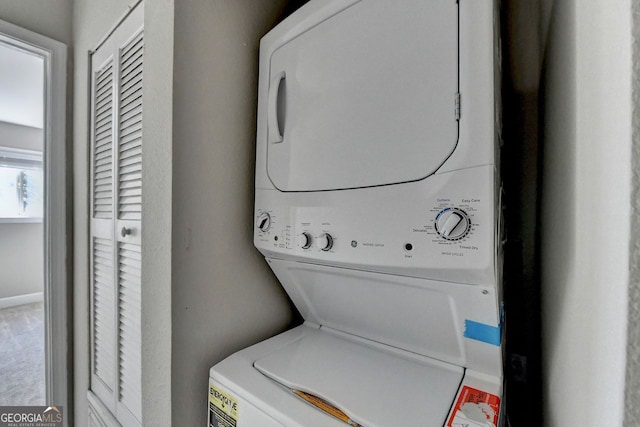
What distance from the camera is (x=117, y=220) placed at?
1.56 meters

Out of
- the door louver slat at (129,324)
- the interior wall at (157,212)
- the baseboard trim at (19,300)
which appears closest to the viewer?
the interior wall at (157,212)

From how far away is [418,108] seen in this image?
0.74 meters

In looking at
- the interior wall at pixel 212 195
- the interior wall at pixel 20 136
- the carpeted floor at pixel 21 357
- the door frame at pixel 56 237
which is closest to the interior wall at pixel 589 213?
the interior wall at pixel 212 195

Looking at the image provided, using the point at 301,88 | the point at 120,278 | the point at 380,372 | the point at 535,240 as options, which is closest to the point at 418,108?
the point at 301,88

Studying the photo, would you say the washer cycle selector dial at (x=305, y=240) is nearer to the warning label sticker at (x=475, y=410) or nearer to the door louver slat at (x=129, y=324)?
the warning label sticker at (x=475, y=410)

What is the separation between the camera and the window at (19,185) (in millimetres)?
5223

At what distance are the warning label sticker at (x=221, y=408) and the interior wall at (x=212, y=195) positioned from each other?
13cm

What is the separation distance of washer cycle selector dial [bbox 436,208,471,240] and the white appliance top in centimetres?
44

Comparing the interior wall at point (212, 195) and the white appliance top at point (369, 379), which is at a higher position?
the interior wall at point (212, 195)

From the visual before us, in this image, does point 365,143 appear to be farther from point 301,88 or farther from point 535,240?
point 535,240

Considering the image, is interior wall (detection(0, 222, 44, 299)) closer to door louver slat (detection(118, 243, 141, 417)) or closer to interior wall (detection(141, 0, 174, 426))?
door louver slat (detection(118, 243, 141, 417))

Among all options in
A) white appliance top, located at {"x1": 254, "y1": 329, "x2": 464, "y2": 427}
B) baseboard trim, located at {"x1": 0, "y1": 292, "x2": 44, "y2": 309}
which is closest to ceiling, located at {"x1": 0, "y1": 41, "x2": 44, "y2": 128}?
white appliance top, located at {"x1": 254, "y1": 329, "x2": 464, "y2": 427}

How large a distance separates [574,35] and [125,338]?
6.68 feet

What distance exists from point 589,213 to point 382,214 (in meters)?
0.41
